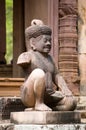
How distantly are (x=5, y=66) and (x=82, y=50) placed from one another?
5236 mm

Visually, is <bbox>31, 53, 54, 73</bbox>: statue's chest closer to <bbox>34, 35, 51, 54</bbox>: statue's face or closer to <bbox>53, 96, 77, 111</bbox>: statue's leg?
<bbox>34, 35, 51, 54</bbox>: statue's face

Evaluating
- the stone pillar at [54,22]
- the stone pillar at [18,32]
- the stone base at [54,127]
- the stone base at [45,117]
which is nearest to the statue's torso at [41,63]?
the stone base at [45,117]

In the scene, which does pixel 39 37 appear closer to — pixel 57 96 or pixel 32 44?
pixel 32 44

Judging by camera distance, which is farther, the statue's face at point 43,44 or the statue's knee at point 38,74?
the statue's face at point 43,44

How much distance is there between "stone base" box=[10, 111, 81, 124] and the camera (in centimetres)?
667

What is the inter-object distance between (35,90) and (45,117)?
357 mm

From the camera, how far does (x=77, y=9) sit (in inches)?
412

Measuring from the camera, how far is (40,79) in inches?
268

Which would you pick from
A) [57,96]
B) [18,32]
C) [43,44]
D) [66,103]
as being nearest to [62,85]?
[57,96]

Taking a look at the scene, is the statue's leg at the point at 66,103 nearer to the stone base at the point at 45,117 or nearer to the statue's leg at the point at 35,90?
the stone base at the point at 45,117

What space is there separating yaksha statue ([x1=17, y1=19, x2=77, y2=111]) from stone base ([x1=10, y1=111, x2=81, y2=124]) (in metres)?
0.10

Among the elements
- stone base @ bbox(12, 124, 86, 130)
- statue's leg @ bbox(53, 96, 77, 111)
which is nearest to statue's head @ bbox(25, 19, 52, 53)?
statue's leg @ bbox(53, 96, 77, 111)

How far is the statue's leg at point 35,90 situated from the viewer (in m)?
6.81

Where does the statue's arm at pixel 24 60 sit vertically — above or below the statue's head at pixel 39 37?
below
